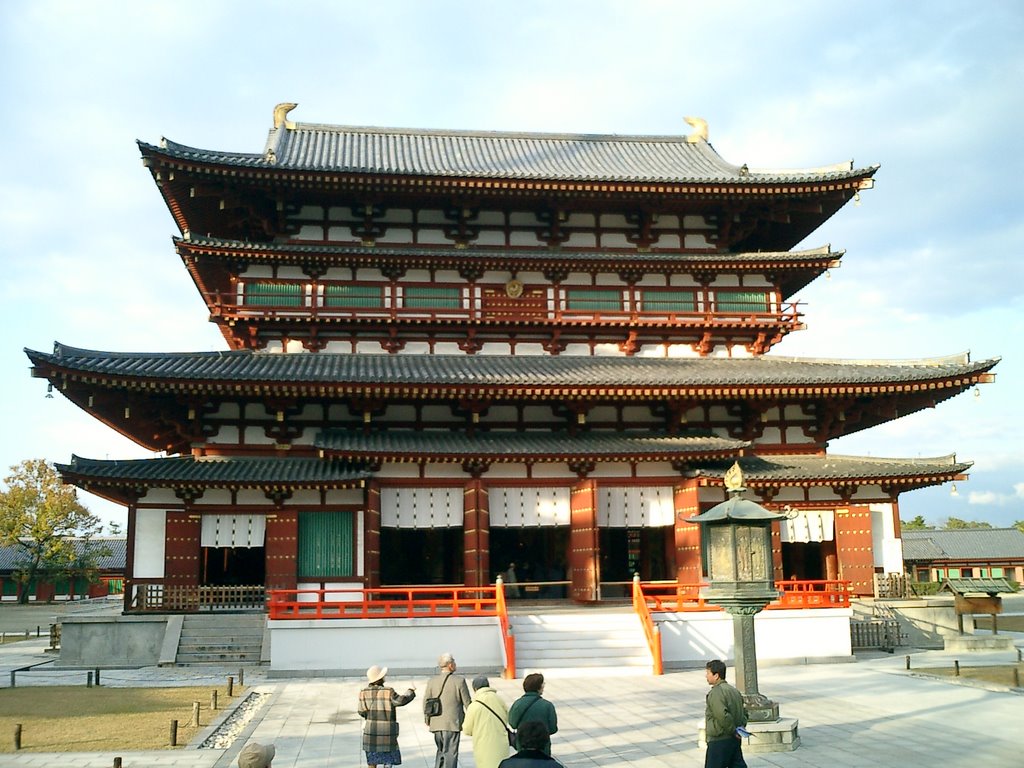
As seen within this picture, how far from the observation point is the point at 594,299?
31.1 meters

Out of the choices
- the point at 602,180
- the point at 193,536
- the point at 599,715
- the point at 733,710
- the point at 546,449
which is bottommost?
the point at 599,715

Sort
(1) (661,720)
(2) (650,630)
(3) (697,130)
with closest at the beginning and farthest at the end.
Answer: (1) (661,720), (2) (650,630), (3) (697,130)

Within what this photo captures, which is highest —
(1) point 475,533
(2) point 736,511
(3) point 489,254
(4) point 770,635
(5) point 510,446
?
(3) point 489,254

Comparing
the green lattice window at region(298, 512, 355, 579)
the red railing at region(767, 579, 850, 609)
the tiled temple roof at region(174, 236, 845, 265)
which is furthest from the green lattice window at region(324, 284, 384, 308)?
the red railing at region(767, 579, 850, 609)

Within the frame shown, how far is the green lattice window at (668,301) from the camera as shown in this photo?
103ft

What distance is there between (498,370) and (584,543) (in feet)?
19.6

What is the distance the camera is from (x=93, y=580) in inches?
2571

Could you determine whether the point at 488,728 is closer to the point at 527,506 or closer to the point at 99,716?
the point at 99,716

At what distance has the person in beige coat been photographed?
9.20 metres

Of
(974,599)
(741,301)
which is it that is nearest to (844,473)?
(974,599)

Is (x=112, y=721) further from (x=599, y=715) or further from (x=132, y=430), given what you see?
(x=132, y=430)

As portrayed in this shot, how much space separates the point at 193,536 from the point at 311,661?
604 cm

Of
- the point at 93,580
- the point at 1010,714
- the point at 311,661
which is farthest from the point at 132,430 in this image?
the point at 93,580

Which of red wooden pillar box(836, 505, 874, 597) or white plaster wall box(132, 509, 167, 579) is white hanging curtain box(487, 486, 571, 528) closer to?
red wooden pillar box(836, 505, 874, 597)
